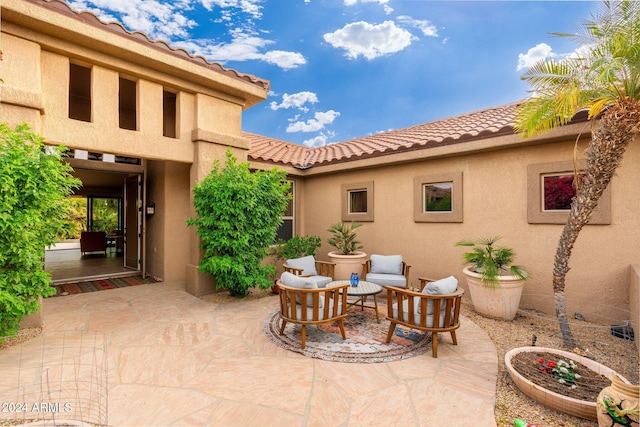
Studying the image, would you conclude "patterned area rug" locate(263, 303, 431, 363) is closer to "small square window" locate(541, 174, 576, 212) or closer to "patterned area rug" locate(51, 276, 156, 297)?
"small square window" locate(541, 174, 576, 212)

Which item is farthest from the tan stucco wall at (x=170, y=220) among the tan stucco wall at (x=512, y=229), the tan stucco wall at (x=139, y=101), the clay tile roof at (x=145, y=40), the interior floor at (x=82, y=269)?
the tan stucco wall at (x=512, y=229)

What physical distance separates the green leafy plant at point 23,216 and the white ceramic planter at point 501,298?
25.3ft

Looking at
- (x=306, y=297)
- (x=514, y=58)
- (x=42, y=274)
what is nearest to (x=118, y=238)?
(x=42, y=274)

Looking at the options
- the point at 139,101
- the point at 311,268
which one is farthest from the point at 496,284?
the point at 139,101

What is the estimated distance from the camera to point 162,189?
8.75m

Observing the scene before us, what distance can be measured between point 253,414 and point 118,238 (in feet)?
50.3

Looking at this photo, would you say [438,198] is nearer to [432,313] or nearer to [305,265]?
[305,265]

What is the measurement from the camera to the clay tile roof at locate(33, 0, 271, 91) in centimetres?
524

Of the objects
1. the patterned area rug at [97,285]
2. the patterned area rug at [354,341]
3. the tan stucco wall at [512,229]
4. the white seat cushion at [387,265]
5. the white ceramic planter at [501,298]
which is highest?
the tan stucco wall at [512,229]

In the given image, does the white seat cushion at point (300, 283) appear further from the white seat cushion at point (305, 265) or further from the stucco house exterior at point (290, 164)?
the stucco house exterior at point (290, 164)

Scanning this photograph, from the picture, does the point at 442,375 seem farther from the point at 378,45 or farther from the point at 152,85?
the point at 378,45

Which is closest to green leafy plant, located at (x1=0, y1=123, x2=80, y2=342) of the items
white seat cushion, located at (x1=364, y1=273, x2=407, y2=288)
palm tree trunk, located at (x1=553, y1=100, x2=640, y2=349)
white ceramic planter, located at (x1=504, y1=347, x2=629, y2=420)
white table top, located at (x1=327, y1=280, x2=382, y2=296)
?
white table top, located at (x1=327, y1=280, x2=382, y2=296)

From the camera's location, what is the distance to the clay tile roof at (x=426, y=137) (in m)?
7.05

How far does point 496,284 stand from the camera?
572 cm
